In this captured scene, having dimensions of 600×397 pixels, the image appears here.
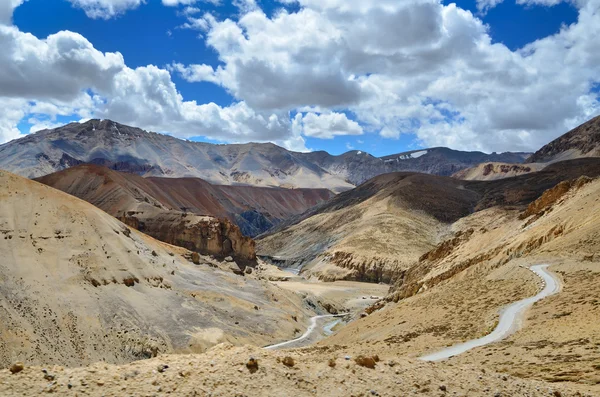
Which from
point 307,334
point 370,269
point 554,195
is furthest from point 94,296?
point 370,269

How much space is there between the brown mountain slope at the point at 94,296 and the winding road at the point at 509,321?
23663mm

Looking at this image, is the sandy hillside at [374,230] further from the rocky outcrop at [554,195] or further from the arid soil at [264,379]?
the arid soil at [264,379]

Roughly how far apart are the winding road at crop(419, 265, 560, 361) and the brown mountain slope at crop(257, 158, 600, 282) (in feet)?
214

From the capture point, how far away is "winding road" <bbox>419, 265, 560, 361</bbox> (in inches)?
730

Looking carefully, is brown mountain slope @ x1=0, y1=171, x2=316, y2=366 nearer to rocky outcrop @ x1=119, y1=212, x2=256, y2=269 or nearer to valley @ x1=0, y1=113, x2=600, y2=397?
valley @ x1=0, y1=113, x2=600, y2=397

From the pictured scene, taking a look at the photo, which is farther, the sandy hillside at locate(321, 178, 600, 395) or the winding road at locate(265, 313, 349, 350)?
the winding road at locate(265, 313, 349, 350)

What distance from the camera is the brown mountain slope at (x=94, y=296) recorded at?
33.2 meters

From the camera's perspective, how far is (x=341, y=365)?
12.0 meters

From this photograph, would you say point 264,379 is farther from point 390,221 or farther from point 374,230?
point 390,221

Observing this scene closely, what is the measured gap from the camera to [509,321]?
21641mm

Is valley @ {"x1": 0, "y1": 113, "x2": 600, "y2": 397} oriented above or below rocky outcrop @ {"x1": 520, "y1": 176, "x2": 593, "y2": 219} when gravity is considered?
below

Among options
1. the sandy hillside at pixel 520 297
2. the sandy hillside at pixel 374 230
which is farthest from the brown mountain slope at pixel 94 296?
the sandy hillside at pixel 374 230

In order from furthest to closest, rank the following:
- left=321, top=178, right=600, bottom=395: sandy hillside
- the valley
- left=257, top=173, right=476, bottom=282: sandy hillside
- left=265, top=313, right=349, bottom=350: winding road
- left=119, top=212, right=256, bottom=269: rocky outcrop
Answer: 1. left=257, top=173, right=476, bottom=282: sandy hillside
2. left=119, top=212, right=256, bottom=269: rocky outcrop
3. left=265, top=313, right=349, bottom=350: winding road
4. left=321, top=178, right=600, bottom=395: sandy hillside
5. the valley

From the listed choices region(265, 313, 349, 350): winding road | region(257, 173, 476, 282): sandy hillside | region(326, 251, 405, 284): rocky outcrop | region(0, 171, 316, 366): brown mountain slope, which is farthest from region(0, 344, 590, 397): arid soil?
region(326, 251, 405, 284): rocky outcrop
